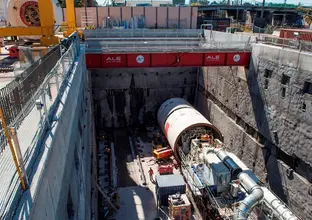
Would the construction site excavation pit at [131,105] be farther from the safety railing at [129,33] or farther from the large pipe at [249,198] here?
the large pipe at [249,198]

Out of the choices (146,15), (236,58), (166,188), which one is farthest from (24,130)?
(146,15)

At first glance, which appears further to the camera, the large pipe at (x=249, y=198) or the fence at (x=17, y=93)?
the large pipe at (x=249, y=198)

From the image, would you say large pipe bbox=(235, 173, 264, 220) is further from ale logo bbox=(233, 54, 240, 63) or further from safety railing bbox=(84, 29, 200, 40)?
safety railing bbox=(84, 29, 200, 40)

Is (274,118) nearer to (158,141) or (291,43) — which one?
(291,43)

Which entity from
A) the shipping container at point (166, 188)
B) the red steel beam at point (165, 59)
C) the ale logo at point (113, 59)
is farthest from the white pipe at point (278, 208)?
the ale logo at point (113, 59)

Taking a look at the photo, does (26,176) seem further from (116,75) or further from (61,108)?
(116,75)

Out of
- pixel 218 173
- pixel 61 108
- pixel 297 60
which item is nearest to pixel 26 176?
pixel 61 108

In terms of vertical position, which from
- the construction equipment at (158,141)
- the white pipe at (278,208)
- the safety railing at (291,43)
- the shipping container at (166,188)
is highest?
the safety railing at (291,43)

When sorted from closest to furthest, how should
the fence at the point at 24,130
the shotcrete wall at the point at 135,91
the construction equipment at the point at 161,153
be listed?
1. the fence at the point at 24,130
2. the construction equipment at the point at 161,153
3. the shotcrete wall at the point at 135,91

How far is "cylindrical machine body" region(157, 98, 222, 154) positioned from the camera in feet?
64.0

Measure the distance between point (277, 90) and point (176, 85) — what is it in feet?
45.8

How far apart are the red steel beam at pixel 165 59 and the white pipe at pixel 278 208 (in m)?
10.6

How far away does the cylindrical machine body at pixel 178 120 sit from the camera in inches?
768

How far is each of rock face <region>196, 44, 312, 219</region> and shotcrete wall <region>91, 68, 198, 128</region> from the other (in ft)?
20.6
